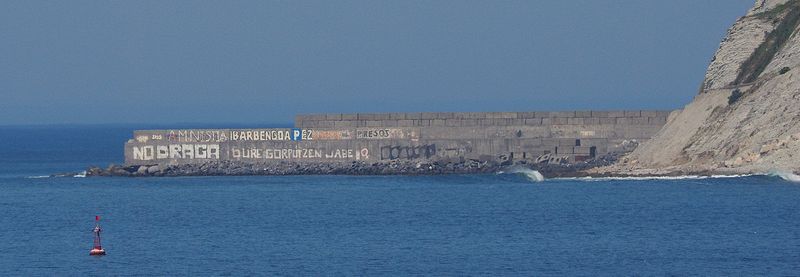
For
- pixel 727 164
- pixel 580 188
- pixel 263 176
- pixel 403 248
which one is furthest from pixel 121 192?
pixel 403 248

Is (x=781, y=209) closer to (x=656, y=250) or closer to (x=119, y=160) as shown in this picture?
(x=656, y=250)

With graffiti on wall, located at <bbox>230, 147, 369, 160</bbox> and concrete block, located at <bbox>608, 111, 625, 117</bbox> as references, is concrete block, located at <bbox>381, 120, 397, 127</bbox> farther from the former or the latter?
concrete block, located at <bbox>608, 111, 625, 117</bbox>

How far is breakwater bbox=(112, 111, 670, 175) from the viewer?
69.4 metres

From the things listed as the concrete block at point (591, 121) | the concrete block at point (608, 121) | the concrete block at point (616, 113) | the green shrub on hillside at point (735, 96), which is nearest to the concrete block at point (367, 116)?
the concrete block at point (591, 121)

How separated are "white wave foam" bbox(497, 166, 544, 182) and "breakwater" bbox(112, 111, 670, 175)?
139 cm

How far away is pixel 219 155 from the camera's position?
7219 cm

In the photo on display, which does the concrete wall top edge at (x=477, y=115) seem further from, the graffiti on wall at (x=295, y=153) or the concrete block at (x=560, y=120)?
the graffiti on wall at (x=295, y=153)

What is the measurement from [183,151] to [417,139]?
897cm

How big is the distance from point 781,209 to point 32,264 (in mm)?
18382

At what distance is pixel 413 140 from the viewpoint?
7075 centimetres

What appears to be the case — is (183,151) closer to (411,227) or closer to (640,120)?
(640,120)

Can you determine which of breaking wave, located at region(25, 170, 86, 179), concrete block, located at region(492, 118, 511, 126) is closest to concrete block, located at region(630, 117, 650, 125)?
concrete block, located at region(492, 118, 511, 126)

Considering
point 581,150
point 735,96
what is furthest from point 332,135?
point 735,96

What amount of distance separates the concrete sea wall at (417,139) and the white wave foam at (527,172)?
62.9 inches
